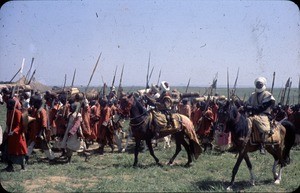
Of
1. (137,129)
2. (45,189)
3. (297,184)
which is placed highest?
(137,129)

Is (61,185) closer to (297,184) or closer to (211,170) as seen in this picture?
(211,170)

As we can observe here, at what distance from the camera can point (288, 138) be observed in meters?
9.94

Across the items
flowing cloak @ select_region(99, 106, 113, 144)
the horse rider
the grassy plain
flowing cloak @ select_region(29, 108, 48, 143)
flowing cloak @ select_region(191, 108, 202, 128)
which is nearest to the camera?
the grassy plain

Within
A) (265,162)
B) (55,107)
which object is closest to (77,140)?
(55,107)

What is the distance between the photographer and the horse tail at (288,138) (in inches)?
388

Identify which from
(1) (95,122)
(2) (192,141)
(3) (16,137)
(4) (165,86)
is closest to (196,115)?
(4) (165,86)

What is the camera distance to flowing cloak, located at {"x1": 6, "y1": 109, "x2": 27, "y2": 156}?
380 inches

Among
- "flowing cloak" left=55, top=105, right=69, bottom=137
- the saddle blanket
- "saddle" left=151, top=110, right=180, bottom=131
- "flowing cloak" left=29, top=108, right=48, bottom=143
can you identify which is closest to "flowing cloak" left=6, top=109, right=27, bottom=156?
"flowing cloak" left=29, top=108, right=48, bottom=143

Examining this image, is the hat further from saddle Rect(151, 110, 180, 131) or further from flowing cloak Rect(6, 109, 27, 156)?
flowing cloak Rect(6, 109, 27, 156)

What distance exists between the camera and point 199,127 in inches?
567

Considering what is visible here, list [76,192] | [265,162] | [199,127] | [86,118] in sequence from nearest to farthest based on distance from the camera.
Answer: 1. [76,192]
2. [265,162]
3. [86,118]
4. [199,127]

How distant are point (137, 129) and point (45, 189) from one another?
3783 millimetres

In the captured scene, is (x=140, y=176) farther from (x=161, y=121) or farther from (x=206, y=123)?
(x=206, y=123)

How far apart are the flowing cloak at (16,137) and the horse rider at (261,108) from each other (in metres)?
6.68
